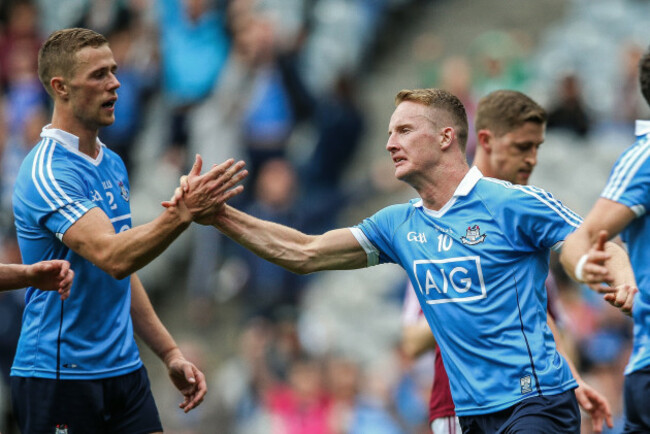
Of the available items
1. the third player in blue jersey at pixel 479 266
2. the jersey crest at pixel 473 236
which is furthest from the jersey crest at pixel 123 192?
the jersey crest at pixel 473 236

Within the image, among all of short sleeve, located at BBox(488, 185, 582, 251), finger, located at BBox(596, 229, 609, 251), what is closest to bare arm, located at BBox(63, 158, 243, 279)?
short sleeve, located at BBox(488, 185, 582, 251)

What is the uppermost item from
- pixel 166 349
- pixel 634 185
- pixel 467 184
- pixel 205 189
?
pixel 205 189

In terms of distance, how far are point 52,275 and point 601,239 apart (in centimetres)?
237

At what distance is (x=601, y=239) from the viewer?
13.7ft

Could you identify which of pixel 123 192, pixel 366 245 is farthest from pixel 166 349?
pixel 366 245

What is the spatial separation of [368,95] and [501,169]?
8017 mm

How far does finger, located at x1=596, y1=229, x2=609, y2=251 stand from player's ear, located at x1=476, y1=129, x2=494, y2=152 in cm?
197

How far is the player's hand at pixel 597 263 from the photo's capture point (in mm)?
4176

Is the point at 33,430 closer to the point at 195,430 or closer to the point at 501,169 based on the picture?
the point at 501,169

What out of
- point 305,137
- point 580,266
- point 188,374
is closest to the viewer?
point 580,266

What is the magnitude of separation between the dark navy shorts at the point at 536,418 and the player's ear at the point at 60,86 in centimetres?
258

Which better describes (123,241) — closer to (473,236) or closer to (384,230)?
(384,230)

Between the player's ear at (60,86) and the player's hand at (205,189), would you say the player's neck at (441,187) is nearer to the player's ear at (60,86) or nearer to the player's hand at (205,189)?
the player's hand at (205,189)

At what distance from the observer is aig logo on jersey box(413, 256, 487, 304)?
494 centimetres
